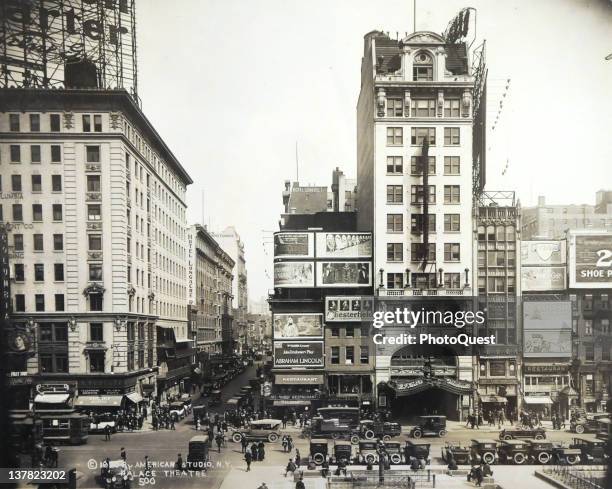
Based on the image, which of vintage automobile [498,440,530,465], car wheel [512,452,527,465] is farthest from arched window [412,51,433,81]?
car wheel [512,452,527,465]

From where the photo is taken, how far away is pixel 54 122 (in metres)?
28.2

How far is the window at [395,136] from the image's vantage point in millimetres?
34906

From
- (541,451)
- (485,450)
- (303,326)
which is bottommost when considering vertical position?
(541,451)

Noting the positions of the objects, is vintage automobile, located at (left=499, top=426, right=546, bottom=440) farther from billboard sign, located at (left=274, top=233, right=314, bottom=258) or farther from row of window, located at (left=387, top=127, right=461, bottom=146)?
row of window, located at (left=387, top=127, right=461, bottom=146)

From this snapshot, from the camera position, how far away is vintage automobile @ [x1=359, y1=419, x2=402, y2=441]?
30.0 meters

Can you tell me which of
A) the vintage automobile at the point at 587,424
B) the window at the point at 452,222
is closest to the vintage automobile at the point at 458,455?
the vintage automobile at the point at 587,424

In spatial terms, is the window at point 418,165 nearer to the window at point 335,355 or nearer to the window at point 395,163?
the window at point 395,163

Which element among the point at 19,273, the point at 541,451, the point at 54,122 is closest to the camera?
the point at 541,451

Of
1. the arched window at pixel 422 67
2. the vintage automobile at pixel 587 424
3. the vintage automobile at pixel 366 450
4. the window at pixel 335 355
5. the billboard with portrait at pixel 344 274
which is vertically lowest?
the vintage automobile at pixel 587 424

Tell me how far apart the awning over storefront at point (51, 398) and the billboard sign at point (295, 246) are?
13.3 m

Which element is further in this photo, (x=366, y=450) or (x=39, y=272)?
(x=39, y=272)

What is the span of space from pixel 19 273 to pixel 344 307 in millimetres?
17463

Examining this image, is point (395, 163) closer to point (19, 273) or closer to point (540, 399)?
point (540, 399)

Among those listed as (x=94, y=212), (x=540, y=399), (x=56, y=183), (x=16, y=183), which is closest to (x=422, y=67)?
(x=94, y=212)
